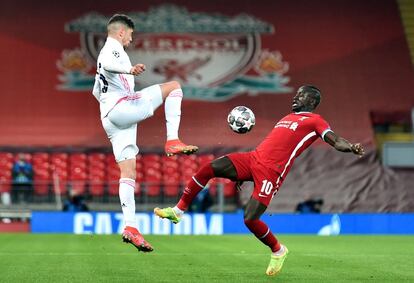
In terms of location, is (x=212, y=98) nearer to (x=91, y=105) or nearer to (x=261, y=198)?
(x=91, y=105)

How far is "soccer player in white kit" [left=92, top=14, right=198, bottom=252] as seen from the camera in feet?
31.7

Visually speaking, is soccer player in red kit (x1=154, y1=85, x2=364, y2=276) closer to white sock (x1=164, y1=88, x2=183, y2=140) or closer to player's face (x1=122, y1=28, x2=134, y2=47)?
white sock (x1=164, y1=88, x2=183, y2=140)

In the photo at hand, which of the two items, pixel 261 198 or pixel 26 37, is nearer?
pixel 261 198

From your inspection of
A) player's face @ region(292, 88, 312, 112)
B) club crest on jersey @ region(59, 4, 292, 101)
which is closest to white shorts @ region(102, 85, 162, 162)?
player's face @ region(292, 88, 312, 112)

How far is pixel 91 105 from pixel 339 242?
10596 mm

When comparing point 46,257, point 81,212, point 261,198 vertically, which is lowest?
point 81,212

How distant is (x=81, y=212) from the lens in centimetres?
2183

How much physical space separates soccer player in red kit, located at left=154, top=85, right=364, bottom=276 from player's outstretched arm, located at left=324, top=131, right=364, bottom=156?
0.13 metres

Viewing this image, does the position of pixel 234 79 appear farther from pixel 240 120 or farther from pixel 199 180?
pixel 240 120

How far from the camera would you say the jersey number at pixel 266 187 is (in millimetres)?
9953

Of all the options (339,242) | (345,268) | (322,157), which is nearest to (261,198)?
(345,268)

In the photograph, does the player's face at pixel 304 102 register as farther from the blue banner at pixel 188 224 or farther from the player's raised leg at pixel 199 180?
the blue banner at pixel 188 224

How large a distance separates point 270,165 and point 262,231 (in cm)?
68

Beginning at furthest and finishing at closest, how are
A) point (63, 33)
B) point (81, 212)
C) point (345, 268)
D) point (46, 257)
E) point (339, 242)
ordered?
point (63, 33) → point (81, 212) → point (339, 242) → point (46, 257) → point (345, 268)
